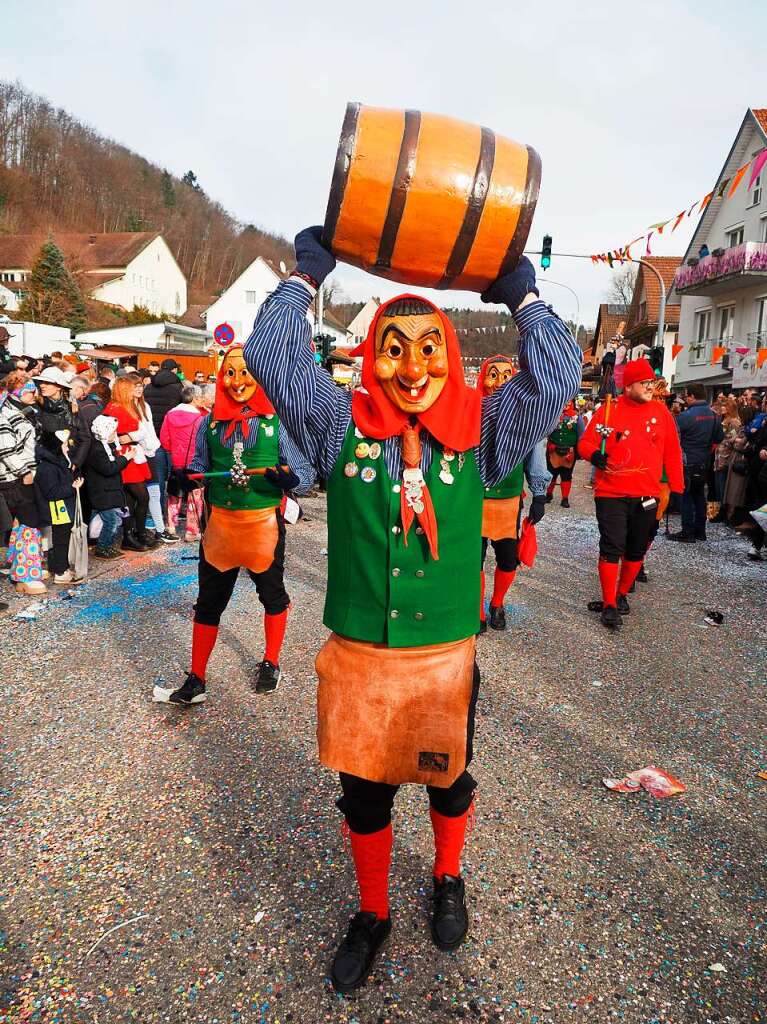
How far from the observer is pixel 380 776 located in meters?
2.02

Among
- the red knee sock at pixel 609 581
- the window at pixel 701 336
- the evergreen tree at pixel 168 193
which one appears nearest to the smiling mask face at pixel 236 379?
the red knee sock at pixel 609 581

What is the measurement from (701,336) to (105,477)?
28.6m

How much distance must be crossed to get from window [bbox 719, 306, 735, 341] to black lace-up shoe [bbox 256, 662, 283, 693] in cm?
2755

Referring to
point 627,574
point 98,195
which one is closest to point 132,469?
point 627,574

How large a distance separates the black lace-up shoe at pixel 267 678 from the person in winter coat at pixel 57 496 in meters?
3.16

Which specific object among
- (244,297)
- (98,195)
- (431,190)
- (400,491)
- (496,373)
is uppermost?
(98,195)

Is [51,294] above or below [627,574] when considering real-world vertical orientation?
above

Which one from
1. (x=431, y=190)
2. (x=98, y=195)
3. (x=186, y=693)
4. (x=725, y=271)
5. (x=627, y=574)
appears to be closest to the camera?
(x=431, y=190)

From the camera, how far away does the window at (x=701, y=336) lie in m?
27.4

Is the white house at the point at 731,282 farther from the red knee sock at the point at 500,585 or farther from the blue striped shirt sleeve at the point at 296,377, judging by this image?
→ the blue striped shirt sleeve at the point at 296,377

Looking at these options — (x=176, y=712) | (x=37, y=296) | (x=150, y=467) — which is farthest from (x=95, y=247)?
(x=176, y=712)

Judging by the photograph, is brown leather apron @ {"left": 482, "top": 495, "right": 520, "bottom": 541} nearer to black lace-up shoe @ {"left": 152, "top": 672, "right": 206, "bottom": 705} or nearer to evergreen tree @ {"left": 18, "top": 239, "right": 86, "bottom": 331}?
black lace-up shoe @ {"left": 152, "top": 672, "right": 206, "bottom": 705}

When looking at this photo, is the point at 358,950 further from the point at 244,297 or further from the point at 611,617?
the point at 244,297

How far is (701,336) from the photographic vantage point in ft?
93.3
